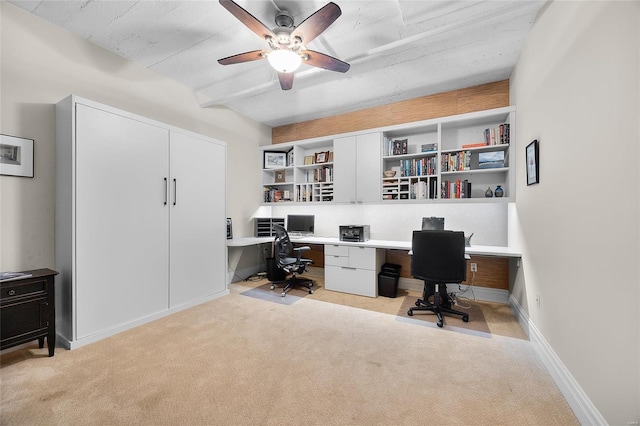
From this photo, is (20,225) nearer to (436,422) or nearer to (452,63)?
(436,422)

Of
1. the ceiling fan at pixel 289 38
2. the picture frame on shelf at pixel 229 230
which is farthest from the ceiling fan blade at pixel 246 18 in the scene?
the picture frame on shelf at pixel 229 230

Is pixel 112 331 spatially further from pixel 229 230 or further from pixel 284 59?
pixel 284 59

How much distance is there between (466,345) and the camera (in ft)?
7.63

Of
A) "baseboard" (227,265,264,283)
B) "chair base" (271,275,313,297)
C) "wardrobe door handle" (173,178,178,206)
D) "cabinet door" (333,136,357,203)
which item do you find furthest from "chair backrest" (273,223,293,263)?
"wardrobe door handle" (173,178,178,206)

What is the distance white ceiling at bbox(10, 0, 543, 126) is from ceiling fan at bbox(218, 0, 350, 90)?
12.4 inches

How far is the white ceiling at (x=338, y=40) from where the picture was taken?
7.24ft

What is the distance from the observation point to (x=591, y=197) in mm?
1433

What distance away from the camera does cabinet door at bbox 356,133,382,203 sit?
3912 millimetres

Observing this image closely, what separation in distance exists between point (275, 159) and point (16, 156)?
3305mm

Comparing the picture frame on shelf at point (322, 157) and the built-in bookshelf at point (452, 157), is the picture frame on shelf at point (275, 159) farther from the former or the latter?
the built-in bookshelf at point (452, 157)

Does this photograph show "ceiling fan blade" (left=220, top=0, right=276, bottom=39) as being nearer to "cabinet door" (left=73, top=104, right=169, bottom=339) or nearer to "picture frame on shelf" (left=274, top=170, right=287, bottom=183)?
"cabinet door" (left=73, top=104, right=169, bottom=339)

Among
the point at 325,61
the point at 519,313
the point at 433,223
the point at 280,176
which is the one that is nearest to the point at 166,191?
the point at 325,61

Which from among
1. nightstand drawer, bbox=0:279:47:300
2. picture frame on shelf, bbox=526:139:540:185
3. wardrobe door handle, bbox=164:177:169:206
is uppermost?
picture frame on shelf, bbox=526:139:540:185

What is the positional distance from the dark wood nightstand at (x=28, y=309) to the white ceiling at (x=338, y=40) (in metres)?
2.40
